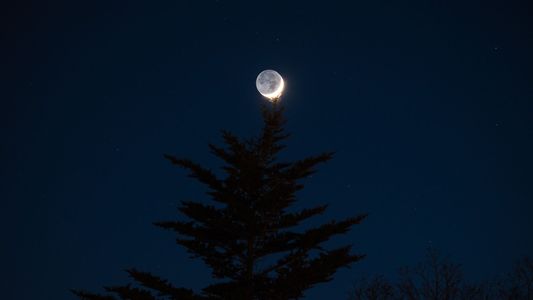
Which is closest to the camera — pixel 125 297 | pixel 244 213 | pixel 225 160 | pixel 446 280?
pixel 125 297

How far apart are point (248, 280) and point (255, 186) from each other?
2594 millimetres

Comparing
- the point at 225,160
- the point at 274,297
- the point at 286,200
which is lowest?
the point at 274,297

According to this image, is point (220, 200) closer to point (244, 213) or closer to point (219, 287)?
point (244, 213)

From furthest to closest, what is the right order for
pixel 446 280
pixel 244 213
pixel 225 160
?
pixel 446 280 → pixel 225 160 → pixel 244 213

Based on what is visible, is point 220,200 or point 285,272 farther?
point 220,200

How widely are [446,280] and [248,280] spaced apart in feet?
62.5

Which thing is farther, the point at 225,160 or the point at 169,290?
the point at 225,160

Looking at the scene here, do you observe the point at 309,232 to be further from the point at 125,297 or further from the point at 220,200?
the point at 125,297

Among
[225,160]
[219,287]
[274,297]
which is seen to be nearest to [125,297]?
[219,287]

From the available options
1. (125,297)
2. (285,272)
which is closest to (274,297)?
(285,272)

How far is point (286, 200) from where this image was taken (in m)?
11.6

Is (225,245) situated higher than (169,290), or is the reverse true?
(225,245)

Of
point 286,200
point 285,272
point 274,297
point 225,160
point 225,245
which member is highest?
point 225,160

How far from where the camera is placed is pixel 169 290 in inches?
414
